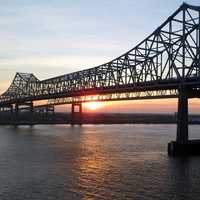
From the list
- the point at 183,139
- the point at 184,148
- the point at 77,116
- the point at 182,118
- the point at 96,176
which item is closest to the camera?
the point at 96,176

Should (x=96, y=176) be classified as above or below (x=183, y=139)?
below

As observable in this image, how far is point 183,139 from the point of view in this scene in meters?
56.4

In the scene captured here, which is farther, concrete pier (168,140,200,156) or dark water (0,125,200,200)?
concrete pier (168,140,200,156)

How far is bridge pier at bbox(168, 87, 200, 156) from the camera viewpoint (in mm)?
54906

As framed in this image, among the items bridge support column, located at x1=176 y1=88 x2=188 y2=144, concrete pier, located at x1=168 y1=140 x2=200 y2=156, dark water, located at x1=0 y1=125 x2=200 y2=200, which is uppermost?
bridge support column, located at x1=176 y1=88 x2=188 y2=144

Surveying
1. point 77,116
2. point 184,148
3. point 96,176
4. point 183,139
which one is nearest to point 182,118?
point 183,139

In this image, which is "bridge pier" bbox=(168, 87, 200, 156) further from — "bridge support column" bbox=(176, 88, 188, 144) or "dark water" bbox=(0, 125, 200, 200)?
"dark water" bbox=(0, 125, 200, 200)

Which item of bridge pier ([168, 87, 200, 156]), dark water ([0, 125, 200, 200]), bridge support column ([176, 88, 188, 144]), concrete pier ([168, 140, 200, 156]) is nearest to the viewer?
dark water ([0, 125, 200, 200])

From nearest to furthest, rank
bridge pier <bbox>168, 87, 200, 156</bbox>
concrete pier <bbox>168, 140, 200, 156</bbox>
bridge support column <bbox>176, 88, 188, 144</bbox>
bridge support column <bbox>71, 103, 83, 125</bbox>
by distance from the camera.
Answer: concrete pier <bbox>168, 140, 200, 156</bbox>
bridge pier <bbox>168, 87, 200, 156</bbox>
bridge support column <bbox>176, 88, 188, 144</bbox>
bridge support column <bbox>71, 103, 83, 125</bbox>

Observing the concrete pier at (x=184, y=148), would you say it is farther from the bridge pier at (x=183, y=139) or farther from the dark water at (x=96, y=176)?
the dark water at (x=96, y=176)

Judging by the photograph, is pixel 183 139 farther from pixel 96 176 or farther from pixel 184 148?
pixel 96 176

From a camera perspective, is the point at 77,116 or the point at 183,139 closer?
the point at 183,139

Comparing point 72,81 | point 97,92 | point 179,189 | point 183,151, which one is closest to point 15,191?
point 179,189

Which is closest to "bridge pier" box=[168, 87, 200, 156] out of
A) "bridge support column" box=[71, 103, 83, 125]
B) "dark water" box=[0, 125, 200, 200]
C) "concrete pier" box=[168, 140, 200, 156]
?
"concrete pier" box=[168, 140, 200, 156]
